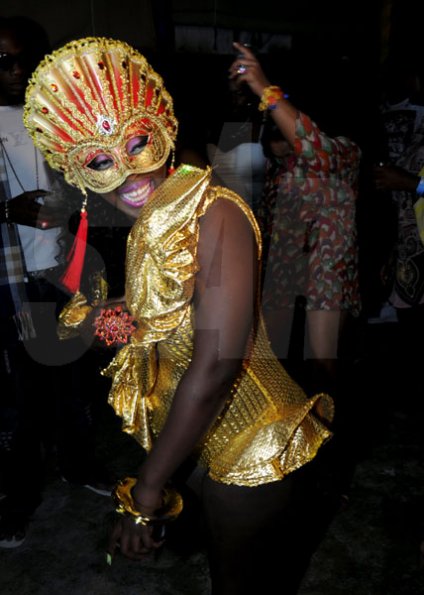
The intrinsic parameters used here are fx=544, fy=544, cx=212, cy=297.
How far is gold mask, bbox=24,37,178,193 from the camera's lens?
49.7 inches

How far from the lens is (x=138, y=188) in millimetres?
1325

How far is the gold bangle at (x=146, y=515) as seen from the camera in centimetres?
120

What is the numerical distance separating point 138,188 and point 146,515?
2.49 feet

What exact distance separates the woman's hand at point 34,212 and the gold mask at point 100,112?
3.55 ft

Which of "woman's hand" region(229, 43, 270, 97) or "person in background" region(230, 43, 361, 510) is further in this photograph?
"person in background" region(230, 43, 361, 510)

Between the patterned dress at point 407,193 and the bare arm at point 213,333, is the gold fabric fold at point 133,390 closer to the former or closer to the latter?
the bare arm at point 213,333

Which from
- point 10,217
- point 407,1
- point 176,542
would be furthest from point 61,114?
point 407,1

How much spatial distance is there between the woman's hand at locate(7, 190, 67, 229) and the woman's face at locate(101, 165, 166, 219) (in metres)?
1.14

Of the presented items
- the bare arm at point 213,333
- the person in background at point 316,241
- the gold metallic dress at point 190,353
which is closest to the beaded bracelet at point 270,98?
the person in background at point 316,241

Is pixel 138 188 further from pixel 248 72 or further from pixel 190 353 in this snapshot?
pixel 248 72

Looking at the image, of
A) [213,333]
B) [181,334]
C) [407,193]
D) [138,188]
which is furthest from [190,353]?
[407,193]

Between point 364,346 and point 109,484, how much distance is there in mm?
2304

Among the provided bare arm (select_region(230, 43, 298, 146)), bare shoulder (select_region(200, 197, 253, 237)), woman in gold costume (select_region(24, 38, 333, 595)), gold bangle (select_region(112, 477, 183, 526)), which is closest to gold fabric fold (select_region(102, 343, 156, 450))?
woman in gold costume (select_region(24, 38, 333, 595))

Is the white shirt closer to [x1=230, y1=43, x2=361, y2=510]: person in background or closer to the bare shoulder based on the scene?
[x1=230, y1=43, x2=361, y2=510]: person in background
